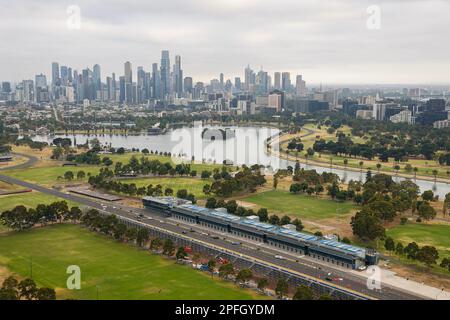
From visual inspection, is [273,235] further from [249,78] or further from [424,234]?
[249,78]

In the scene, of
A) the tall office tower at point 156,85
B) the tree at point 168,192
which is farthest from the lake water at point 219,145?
the tall office tower at point 156,85

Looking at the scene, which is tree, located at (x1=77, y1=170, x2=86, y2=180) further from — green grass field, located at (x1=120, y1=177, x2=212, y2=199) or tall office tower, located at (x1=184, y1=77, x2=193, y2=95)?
tall office tower, located at (x1=184, y1=77, x2=193, y2=95)

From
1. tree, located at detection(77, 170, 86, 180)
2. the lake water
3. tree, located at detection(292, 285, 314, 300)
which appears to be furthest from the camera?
the lake water

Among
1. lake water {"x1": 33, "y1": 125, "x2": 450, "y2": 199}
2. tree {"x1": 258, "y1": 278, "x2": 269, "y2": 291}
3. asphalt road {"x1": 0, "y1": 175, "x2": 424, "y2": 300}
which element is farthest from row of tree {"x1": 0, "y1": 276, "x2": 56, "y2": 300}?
lake water {"x1": 33, "y1": 125, "x2": 450, "y2": 199}

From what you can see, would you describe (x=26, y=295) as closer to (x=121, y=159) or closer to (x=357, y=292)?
(x=357, y=292)

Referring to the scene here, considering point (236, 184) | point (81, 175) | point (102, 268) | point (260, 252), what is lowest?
point (102, 268)

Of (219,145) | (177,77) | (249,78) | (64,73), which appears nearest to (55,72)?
(64,73)
